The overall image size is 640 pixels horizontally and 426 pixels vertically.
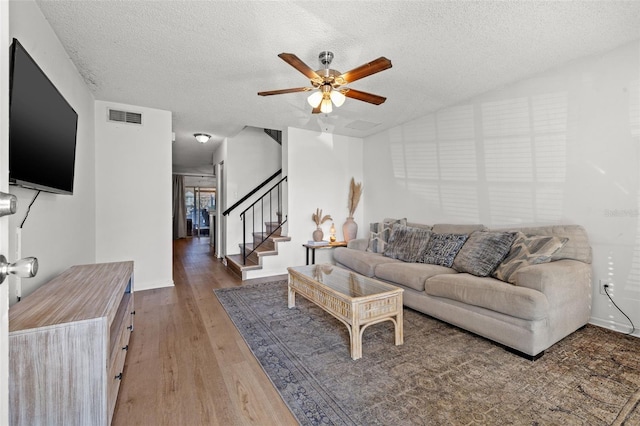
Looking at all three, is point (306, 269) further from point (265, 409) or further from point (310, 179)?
point (310, 179)

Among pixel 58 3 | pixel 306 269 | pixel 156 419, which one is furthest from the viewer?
pixel 306 269

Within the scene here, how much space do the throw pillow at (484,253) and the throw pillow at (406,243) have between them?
53cm

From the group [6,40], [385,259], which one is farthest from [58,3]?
[385,259]

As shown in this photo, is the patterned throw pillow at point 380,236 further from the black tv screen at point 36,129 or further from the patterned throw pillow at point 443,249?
the black tv screen at point 36,129

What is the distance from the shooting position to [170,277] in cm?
395

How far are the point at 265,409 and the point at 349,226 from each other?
3.68 meters

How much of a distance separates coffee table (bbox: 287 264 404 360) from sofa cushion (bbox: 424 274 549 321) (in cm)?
57

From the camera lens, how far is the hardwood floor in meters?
1.50

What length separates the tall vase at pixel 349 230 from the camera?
16.4ft

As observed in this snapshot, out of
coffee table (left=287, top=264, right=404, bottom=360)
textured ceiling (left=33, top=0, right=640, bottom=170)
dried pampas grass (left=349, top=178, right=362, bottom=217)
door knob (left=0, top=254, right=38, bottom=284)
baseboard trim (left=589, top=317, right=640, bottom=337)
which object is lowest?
baseboard trim (left=589, top=317, right=640, bottom=337)

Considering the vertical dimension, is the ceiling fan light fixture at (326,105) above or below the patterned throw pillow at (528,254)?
above

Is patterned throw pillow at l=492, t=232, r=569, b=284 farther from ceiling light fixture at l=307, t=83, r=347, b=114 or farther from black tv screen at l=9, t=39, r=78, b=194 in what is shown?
black tv screen at l=9, t=39, r=78, b=194

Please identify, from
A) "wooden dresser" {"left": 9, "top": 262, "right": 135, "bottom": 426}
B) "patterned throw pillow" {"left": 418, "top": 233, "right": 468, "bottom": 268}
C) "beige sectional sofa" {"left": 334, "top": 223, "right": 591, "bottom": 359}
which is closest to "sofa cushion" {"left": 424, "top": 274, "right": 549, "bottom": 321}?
"beige sectional sofa" {"left": 334, "top": 223, "right": 591, "bottom": 359}

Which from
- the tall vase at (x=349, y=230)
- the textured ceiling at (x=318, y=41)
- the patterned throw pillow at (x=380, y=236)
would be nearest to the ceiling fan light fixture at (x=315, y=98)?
the textured ceiling at (x=318, y=41)
